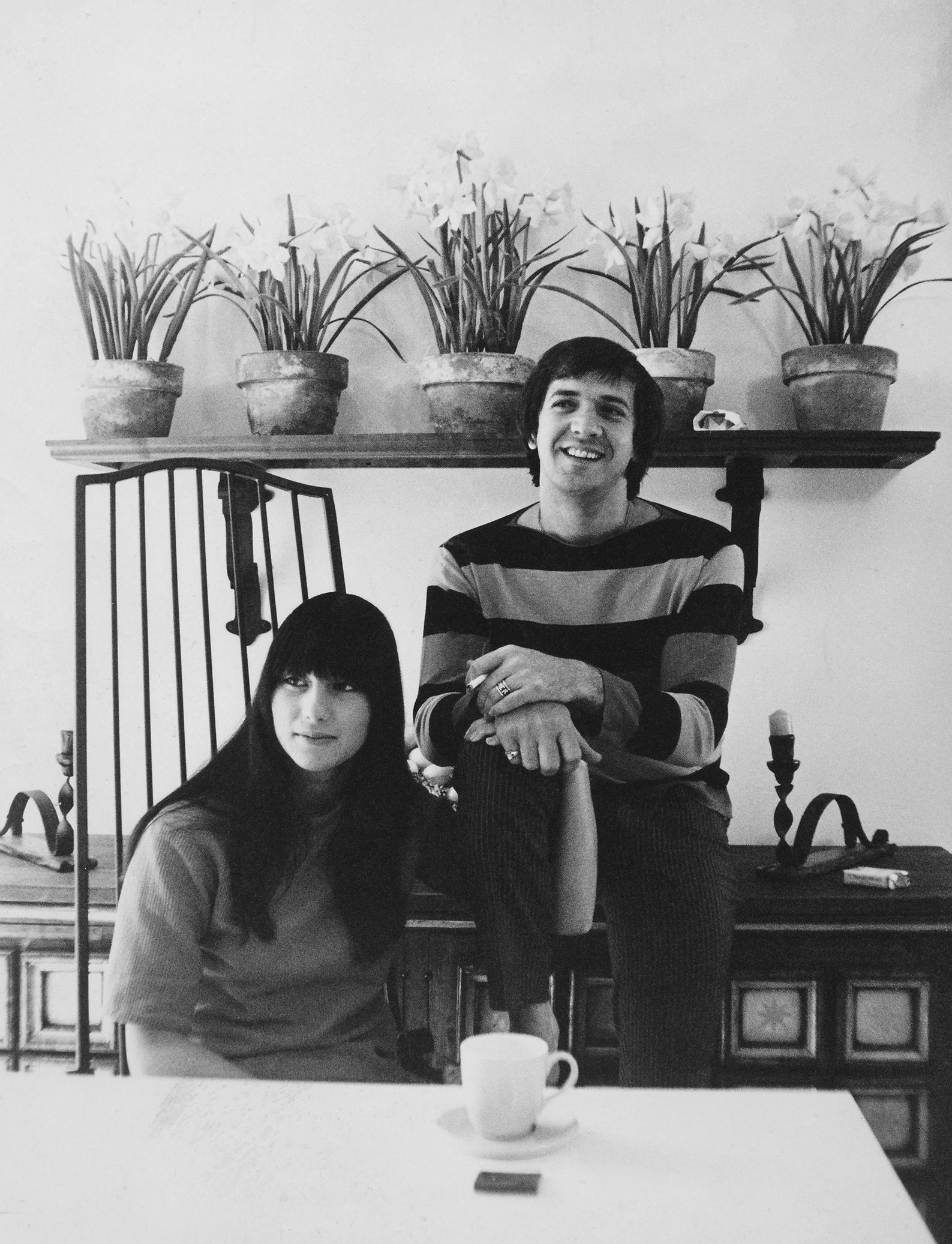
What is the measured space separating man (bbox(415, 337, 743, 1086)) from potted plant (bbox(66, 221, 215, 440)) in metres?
0.51

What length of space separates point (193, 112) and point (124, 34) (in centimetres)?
15

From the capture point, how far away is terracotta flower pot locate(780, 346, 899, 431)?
61.3 inches

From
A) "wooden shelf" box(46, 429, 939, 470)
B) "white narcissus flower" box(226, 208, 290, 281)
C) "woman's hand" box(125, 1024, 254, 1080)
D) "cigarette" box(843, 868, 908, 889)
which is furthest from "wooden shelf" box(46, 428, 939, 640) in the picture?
"woman's hand" box(125, 1024, 254, 1080)

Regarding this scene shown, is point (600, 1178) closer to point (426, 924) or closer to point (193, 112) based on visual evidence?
point (426, 924)

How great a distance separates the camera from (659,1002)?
1222 millimetres

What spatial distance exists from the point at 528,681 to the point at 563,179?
2.66 feet

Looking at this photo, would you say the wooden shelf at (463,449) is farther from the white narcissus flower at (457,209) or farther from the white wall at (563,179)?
the white narcissus flower at (457,209)

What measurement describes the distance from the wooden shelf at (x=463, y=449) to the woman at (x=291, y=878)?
452 mm

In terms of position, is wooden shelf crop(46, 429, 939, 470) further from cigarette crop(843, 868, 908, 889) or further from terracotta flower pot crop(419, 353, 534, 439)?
cigarette crop(843, 868, 908, 889)

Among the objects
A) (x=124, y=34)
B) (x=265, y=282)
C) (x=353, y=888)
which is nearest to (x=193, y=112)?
(x=124, y=34)

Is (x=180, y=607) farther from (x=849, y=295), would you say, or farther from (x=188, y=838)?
(x=849, y=295)

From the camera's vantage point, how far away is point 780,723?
154 cm

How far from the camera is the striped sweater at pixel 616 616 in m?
1.33

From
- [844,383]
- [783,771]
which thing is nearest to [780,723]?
[783,771]
